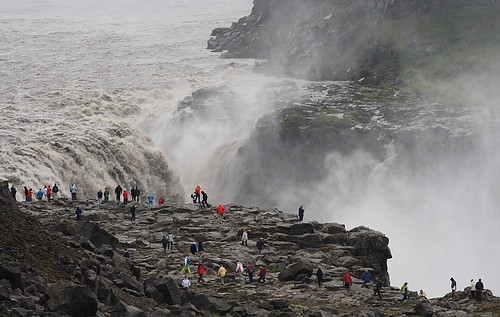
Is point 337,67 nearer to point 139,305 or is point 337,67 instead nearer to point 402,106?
point 402,106

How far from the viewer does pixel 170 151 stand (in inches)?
4668

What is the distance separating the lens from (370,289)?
52375 mm

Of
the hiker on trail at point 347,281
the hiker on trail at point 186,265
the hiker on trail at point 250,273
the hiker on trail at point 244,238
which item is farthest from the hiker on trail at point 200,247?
the hiker on trail at point 347,281

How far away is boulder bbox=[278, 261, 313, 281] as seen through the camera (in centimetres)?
5261

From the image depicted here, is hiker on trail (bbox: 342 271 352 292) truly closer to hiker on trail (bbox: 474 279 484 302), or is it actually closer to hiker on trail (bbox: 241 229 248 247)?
hiker on trail (bbox: 474 279 484 302)

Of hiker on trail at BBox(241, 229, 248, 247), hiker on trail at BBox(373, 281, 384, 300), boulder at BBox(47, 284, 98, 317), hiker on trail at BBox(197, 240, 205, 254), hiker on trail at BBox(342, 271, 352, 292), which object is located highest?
hiker on trail at BBox(241, 229, 248, 247)

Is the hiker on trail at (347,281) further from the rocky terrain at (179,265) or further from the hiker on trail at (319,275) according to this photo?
the hiker on trail at (319,275)

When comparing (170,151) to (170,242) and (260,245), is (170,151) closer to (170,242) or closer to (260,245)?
(170,242)

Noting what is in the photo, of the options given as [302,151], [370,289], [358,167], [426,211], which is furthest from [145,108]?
[370,289]

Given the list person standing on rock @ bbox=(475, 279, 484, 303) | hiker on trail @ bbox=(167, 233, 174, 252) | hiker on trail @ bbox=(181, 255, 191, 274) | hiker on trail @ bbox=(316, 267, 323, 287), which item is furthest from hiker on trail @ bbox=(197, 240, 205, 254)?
person standing on rock @ bbox=(475, 279, 484, 303)

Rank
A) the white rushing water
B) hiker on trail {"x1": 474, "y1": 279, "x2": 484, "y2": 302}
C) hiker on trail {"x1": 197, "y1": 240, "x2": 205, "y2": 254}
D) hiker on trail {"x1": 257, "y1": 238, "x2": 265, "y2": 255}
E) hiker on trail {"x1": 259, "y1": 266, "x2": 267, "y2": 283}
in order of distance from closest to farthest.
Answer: hiker on trail {"x1": 474, "y1": 279, "x2": 484, "y2": 302} → hiker on trail {"x1": 259, "y1": 266, "x2": 267, "y2": 283} → hiker on trail {"x1": 197, "y1": 240, "x2": 205, "y2": 254} → hiker on trail {"x1": 257, "y1": 238, "x2": 265, "y2": 255} → the white rushing water

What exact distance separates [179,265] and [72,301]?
84.4 ft

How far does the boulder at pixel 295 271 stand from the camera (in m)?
52.6

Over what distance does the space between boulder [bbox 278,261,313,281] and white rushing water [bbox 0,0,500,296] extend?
32112mm
